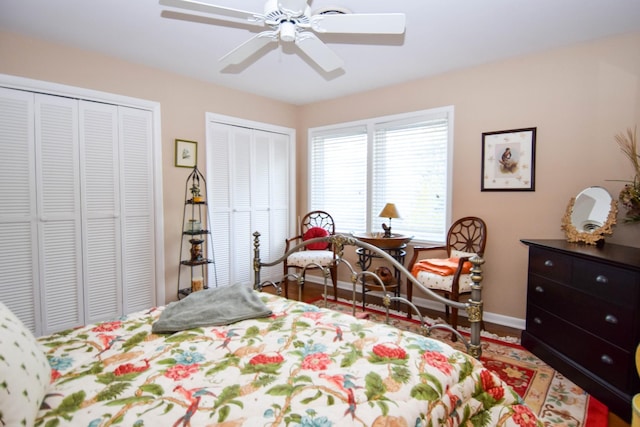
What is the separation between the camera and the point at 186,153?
12.1 ft

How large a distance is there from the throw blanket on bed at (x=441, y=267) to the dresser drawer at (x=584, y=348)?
22.4 inches

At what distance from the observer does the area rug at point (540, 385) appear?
6.28ft

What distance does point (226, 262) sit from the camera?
13.5 feet

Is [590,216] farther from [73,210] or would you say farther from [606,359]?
[73,210]

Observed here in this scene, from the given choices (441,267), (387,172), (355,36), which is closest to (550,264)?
(441,267)

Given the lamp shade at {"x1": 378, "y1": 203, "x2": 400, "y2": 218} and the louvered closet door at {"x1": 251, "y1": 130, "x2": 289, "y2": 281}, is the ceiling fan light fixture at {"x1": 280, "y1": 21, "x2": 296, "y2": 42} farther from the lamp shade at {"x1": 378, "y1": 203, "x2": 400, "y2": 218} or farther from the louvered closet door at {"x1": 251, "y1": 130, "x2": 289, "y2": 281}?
the louvered closet door at {"x1": 251, "y1": 130, "x2": 289, "y2": 281}

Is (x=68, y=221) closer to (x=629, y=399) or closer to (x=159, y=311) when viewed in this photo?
(x=159, y=311)

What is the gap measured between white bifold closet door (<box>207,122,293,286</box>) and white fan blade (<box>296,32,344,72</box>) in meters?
2.12

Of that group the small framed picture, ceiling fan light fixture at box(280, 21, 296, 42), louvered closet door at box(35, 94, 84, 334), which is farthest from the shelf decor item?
louvered closet door at box(35, 94, 84, 334)

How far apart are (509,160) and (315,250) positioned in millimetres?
2286

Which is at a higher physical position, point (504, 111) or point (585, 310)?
point (504, 111)

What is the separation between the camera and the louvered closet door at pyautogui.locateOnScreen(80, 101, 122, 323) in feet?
10.0

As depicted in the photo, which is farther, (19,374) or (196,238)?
(196,238)

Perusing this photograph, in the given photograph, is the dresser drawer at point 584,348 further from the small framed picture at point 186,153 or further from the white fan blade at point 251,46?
the small framed picture at point 186,153
